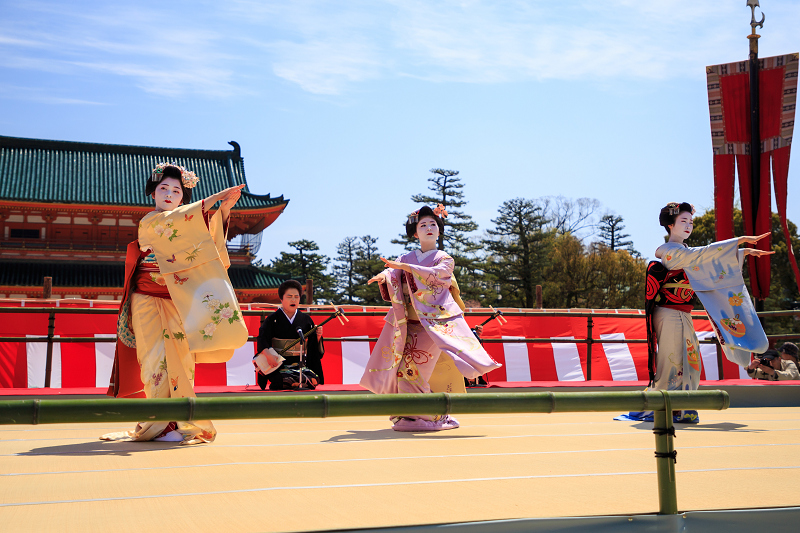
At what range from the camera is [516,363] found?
927cm

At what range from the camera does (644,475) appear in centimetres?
327

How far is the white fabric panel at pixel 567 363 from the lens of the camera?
368 inches

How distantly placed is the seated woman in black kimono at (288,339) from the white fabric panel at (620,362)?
4545mm

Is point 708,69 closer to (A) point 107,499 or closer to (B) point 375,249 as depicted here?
(A) point 107,499

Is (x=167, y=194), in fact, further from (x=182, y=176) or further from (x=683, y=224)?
(x=683, y=224)

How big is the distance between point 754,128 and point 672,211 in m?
3.61

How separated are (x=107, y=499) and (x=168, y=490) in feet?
0.81

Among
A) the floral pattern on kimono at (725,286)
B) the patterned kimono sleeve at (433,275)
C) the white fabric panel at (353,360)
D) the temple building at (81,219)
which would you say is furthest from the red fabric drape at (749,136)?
the temple building at (81,219)

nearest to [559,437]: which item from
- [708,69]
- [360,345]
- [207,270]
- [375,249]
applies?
[207,270]

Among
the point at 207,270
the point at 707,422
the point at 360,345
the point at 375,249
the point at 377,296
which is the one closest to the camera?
the point at 207,270

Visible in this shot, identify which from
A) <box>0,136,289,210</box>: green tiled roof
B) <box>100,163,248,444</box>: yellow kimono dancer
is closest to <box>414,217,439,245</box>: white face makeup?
<box>100,163,248,444</box>: yellow kimono dancer

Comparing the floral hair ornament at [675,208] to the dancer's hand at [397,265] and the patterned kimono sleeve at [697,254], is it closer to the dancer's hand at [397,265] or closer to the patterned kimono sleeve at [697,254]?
the patterned kimono sleeve at [697,254]

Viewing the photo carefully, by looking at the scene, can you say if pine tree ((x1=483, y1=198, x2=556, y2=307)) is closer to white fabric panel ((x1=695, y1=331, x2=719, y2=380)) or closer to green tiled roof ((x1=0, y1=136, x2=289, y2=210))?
green tiled roof ((x1=0, y1=136, x2=289, y2=210))

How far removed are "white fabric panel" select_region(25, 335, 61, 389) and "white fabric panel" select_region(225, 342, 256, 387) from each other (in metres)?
1.77
